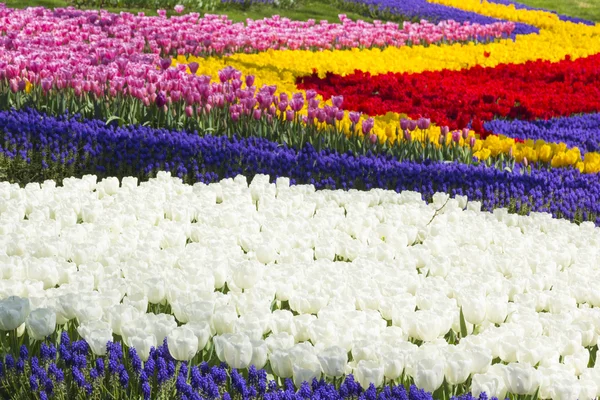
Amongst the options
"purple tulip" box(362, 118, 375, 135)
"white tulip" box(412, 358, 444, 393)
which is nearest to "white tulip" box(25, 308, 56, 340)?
"white tulip" box(412, 358, 444, 393)

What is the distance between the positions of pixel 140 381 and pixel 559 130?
7.74m

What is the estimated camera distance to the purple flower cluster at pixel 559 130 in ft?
31.2

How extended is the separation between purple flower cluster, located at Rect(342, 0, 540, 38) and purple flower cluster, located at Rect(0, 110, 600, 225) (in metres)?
13.3

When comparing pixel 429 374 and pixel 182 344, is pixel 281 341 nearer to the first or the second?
pixel 182 344

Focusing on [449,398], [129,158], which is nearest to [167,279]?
[449,398]

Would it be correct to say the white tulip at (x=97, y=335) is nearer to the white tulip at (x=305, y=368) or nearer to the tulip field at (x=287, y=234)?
the tulip field at (x=287, y=234)

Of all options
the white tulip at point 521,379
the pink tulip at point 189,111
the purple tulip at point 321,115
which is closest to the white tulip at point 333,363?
the white tulip at point 521,379

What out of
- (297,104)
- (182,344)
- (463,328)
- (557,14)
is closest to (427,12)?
(557,14)

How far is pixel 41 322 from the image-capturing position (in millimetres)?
3574

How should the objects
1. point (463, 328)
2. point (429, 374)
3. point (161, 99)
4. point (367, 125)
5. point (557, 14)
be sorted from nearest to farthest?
point (429, 374)
point (463, 328)
point (367, 125)
point (161, 99)
point (557, 14)

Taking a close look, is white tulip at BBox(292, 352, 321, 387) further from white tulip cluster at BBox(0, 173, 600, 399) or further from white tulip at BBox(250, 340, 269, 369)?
white tulip at BBox(250, 340, 269, 369)

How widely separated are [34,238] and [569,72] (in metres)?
10.7

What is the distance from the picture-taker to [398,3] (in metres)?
22.4

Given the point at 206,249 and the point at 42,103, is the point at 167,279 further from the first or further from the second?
the point at 42,103
